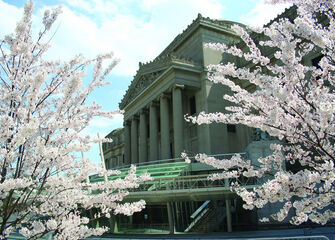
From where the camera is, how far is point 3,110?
5711 mm

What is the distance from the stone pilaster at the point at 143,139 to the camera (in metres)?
42.9

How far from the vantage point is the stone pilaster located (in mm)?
42919

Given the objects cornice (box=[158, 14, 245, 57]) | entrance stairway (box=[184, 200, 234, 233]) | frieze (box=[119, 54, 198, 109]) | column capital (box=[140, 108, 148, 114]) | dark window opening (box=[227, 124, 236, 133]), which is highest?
cornice (box=[158, 14, 245, 57])

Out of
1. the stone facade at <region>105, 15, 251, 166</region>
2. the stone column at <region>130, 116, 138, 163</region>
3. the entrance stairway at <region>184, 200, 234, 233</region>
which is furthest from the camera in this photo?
the stone column at <region>130, 116, 138, 163</region>

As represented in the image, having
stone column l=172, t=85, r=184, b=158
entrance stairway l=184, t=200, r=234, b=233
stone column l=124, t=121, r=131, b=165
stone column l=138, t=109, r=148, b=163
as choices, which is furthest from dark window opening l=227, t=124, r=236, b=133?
stone column l=124, t=121, r=131, b=165

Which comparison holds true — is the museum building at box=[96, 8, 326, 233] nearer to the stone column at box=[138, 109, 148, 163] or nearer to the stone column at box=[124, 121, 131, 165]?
the stone column at box=[124, 121, 131, 165]

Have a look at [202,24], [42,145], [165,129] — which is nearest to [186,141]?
[165,129]

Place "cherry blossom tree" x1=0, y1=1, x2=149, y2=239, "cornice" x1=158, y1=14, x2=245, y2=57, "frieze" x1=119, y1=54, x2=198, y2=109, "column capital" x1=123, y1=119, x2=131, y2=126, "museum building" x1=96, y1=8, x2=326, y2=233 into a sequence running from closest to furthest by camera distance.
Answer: "cherry blossom tree" x1=0, y1=1, x2=149, y2=239, "museum building" x1=96, y1=8, x2=326, y2=233, "frieze" x1=119, y1=54, x2=198, y2=109, "cornice" x1=158, y1=14, x2=245, y2=57, "column capital" x1=123, y1=119, x2=131, y2=126

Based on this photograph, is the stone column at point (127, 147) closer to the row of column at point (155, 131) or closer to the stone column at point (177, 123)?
the row of column at point (155, 131)

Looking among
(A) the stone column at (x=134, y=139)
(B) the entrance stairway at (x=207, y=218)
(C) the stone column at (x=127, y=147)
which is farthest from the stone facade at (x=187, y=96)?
(B) the entrance stairway at (x=207, y=218)

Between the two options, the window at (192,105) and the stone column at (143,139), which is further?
the stone column at (143,139)

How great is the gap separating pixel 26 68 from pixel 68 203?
315 cm

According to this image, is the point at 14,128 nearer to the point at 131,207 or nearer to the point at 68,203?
the point at 68,203

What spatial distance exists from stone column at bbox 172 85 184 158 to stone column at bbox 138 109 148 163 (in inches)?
388
